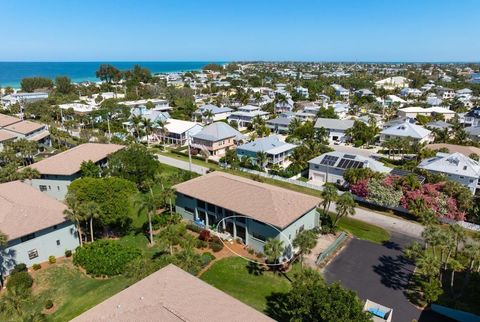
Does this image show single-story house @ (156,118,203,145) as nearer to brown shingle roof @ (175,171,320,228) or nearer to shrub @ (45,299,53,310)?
brown shingle roof @ (175,171,320,228)

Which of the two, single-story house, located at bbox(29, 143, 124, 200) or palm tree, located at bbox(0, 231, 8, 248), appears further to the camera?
single-story house, located at bbox(29, 143, 124, 200)

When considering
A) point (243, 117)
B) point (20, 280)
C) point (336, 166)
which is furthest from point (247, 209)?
point (243, 117)

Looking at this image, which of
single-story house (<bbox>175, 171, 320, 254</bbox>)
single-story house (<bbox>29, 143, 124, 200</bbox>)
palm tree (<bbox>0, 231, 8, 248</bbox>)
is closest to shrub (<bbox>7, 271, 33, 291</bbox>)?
palm tree (<bbox>0, 231, 8, 248</bbox>)

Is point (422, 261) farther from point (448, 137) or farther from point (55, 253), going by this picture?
point (448, 137)

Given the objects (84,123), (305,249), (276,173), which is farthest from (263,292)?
(84,123)

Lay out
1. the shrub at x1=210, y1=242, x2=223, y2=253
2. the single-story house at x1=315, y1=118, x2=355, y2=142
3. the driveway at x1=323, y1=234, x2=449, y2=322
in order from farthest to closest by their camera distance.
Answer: the single-story house at x1=315, y1=118, x2=355, y2=142, the shrub at x1=210, y1=242, x2=223, y2=253, the driveway at x1=323, y1=234, x2=449, y2=322

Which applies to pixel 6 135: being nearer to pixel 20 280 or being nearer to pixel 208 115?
pixel 208 115
